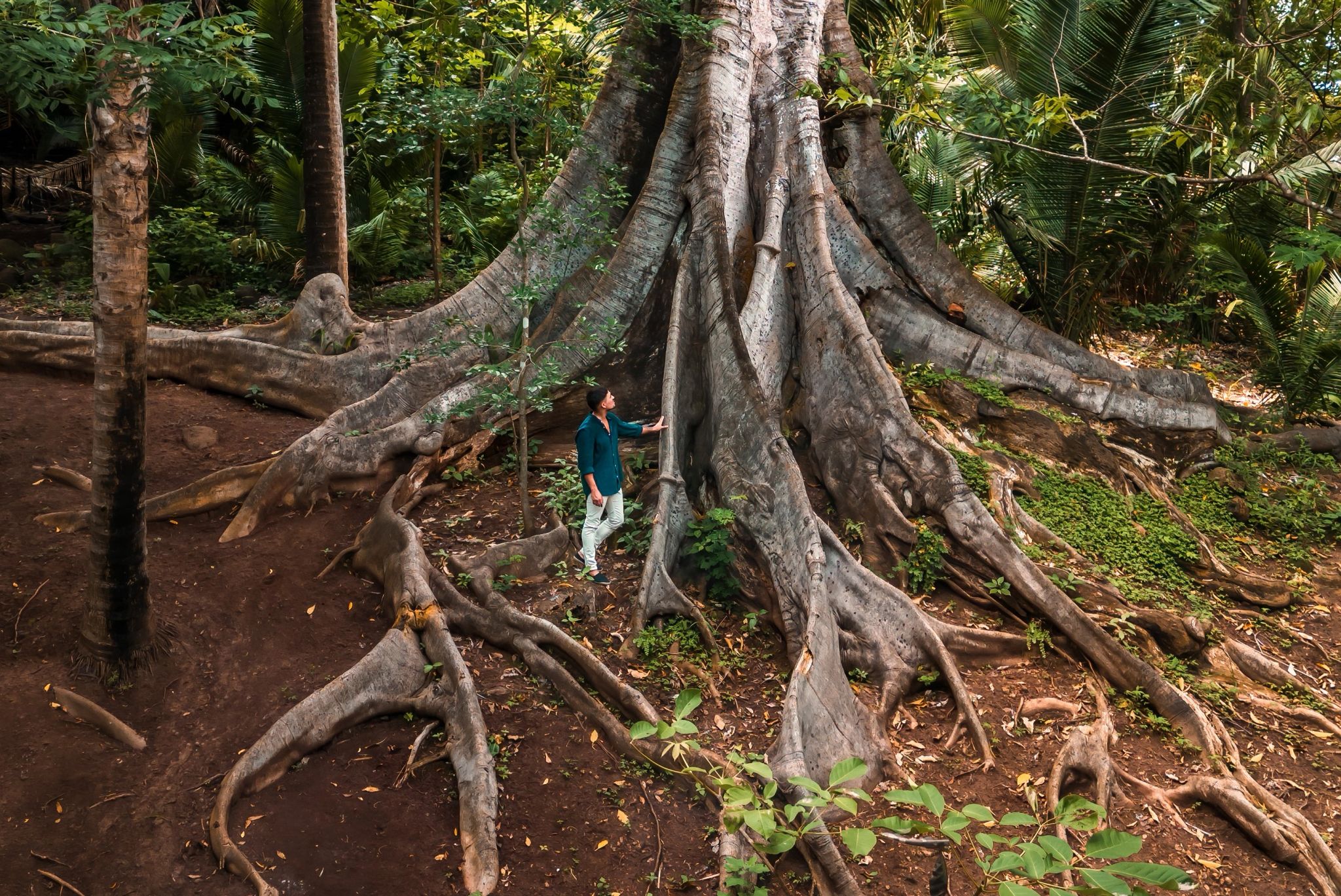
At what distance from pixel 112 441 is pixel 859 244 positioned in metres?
5.56

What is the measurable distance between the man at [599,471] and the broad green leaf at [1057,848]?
3690 mm

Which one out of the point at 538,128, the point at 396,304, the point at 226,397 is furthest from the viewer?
the point at 396,304

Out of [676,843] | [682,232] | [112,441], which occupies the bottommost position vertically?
[676,843]

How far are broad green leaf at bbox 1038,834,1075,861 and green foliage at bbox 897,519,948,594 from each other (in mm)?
3895

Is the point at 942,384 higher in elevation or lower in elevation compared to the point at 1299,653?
higher

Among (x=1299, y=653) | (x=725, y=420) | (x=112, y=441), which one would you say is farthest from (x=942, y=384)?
(x=112, y=441)

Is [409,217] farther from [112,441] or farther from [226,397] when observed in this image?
[112,441]

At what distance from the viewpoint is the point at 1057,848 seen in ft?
7.28

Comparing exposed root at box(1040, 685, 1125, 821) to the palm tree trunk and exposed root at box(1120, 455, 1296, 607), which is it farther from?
the palm tree trunk

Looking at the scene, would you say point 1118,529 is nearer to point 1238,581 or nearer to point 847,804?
point 1238,581

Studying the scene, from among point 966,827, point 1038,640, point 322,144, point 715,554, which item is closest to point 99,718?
point 715,554

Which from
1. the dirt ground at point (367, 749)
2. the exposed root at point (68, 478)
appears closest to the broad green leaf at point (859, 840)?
the dirt ground at point (367, 749)

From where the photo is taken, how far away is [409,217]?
39.5 feet

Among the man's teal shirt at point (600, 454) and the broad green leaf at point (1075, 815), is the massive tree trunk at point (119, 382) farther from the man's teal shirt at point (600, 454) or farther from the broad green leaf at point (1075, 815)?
the broad green leaf at point (1075, 815)
